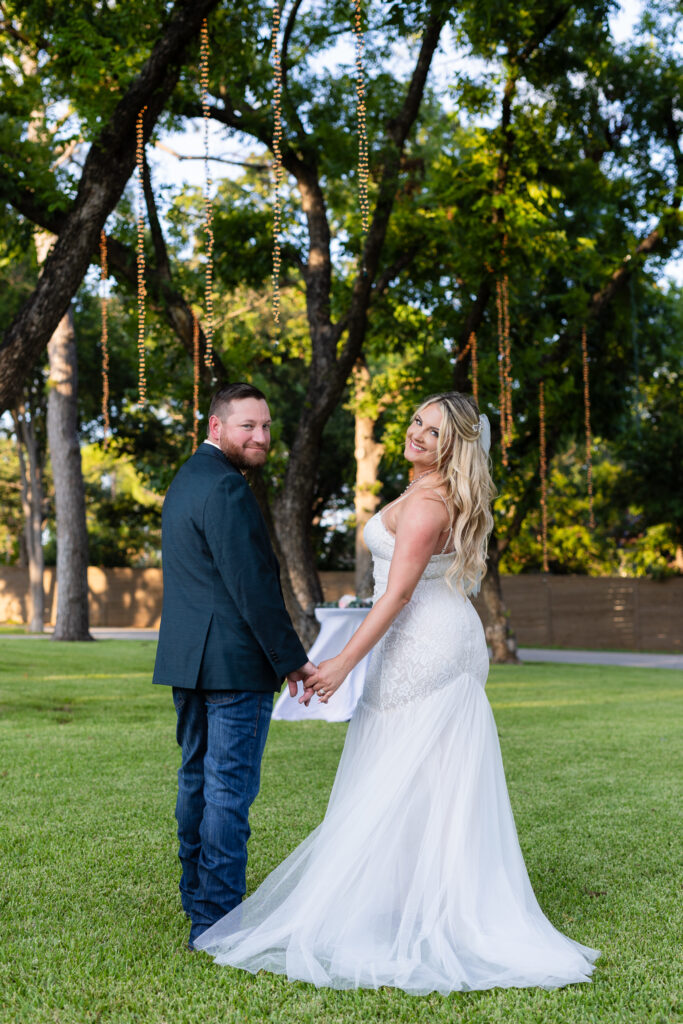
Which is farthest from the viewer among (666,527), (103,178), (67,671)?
(666,527)

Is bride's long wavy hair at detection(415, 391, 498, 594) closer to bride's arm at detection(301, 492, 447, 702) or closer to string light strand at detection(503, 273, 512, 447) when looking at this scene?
bride's arm at detection(301, 492, 447, 702)

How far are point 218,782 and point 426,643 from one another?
2.80 ft

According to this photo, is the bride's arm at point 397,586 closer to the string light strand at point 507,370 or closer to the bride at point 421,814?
the bride at point 421,814

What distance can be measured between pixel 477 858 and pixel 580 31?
12261 mm

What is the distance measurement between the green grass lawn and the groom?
0.44m

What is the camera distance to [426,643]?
335cm

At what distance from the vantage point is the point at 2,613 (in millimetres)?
32062

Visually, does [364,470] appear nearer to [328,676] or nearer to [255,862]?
[255,862]

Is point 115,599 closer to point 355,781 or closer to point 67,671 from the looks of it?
point 67,671

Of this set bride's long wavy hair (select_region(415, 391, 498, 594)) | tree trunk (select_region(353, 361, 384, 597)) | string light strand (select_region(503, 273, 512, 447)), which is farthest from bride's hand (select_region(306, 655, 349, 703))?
tree trunk (select_region(353, 361, 384, 597))

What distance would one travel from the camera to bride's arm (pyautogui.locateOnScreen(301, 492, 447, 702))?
10.6 ft

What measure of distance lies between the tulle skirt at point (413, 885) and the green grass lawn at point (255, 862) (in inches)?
2.7

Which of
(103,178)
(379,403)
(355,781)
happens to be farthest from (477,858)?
(379,403)

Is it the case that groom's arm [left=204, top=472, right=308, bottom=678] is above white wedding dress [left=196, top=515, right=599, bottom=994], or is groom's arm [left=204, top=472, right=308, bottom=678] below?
above
